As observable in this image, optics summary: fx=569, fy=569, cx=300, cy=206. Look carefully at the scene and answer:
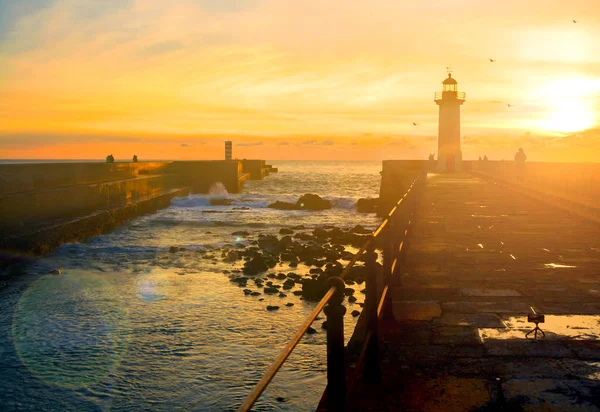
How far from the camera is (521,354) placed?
4.20m

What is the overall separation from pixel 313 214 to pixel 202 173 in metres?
12.9

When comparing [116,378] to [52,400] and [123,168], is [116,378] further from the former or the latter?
[123,168]

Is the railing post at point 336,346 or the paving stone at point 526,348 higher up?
the railing post at point 336,346

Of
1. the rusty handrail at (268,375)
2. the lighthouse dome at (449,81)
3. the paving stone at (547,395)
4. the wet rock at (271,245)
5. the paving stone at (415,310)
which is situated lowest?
the wet rock at (271,245)

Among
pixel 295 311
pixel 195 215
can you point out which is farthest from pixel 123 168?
pixel 295 311

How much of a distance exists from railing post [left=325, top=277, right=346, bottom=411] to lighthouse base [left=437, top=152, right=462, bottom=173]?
43.2 metres

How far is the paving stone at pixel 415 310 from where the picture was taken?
5.11 metres

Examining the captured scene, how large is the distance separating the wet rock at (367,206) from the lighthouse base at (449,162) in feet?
45.3

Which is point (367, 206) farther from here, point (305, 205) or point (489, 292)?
point (489, 292)

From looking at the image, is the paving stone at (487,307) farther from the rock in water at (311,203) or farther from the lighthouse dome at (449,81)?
the lighthouse dome at (449,81)

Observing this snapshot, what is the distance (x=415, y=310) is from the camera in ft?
17.5

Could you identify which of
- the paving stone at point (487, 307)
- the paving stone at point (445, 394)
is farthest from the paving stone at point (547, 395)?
the paving stone at point (487, 307)

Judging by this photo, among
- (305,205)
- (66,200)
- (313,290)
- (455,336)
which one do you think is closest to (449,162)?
(305,205)

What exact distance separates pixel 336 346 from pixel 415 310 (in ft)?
9.50
